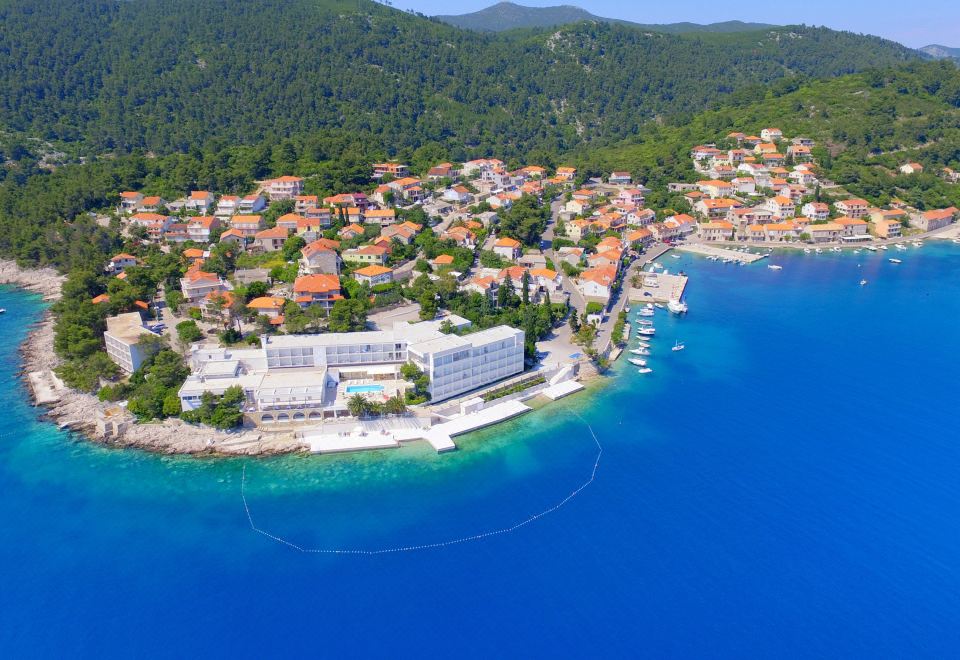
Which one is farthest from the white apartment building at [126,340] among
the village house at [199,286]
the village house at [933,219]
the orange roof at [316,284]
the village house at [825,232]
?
the village house at [933,219]

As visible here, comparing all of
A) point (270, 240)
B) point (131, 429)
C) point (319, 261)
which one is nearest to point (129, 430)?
point (131, 429)

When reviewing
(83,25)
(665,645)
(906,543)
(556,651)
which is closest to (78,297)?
(556,651)

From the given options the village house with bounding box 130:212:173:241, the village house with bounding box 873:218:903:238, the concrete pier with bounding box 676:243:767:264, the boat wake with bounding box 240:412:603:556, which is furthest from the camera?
the village house with bounding box 873:218:903:238

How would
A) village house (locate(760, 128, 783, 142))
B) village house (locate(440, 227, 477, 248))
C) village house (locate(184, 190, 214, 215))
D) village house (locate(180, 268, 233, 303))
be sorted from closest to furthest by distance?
1. village house (locate(180, 268, 233, 303))
2. village house (locate(440, 227, 477, 248))
3. village house (locate(184, 190, 214, 215))
4. village house (locate(760, 128, 783, 142))

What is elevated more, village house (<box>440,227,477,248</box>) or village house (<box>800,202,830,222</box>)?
village house (<box>800,202,830,222</box>)

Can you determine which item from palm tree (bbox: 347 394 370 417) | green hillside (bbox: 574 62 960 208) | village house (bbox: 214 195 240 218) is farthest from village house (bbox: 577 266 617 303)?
green hillside (bbox: 574 62 960 208)

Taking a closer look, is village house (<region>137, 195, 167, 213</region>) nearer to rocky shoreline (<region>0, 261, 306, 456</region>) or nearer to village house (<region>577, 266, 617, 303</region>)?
rocky shoreline (<region>0, 261, 306, 456</region>)
